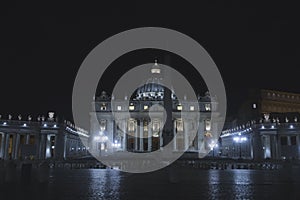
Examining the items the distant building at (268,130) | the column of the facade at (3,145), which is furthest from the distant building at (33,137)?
the distant building at (268,130)

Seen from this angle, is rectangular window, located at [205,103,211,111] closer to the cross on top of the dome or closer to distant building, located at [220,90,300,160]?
distant building, located at [220,90,300,160]

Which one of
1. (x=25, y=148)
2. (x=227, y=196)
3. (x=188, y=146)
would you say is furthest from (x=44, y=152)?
(x=227, y=196)

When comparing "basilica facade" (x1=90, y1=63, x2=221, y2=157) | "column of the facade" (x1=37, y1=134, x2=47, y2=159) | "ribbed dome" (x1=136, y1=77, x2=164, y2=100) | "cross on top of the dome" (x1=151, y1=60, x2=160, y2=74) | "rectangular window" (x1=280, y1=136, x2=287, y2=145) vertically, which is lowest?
"column of the facade" (x1=37, y1=134, x2=47, y2=159)

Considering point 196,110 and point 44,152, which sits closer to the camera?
point 44,152

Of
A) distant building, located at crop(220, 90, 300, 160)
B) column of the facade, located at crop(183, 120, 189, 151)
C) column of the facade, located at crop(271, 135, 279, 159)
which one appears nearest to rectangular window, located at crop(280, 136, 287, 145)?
distant building, located at crop(220, 90, 300, 160)

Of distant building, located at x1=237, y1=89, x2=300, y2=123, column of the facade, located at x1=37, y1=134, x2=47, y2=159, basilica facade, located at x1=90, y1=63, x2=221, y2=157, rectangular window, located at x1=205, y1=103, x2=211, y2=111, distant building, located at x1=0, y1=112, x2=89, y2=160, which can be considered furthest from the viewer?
rectangular window, located at x1=205, y1=103, x2=211, y2=111

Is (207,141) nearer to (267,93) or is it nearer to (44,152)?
(267,93)

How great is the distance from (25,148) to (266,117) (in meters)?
50.6

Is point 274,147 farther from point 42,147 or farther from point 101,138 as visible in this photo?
point 101,138

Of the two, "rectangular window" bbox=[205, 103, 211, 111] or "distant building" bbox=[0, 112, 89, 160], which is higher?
"rectangular window" bbox=[205, 103, 211, 111]

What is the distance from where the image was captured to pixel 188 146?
104 m

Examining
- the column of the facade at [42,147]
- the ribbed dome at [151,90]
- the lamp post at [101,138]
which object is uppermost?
the ribbed dome at [151,90]

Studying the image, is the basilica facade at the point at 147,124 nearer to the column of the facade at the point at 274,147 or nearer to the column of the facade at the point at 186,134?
the column of the facade at the point at 186,134

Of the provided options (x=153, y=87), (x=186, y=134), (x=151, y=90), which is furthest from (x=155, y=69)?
(x=186, y=134)
